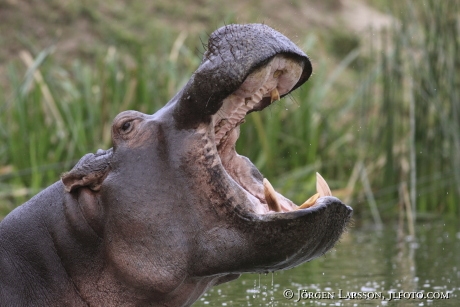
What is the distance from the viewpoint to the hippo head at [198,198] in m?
2.54

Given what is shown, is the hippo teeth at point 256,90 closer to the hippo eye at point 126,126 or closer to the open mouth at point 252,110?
the open mouth at point 252,110

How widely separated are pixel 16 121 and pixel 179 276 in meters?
4.49

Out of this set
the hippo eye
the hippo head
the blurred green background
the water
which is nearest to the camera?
the hippo head

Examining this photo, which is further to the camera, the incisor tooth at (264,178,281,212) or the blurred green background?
the blurred green background

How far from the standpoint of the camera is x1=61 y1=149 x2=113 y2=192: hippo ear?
270 centimetres

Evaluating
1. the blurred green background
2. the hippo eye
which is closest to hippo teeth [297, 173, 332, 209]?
the hippo eye

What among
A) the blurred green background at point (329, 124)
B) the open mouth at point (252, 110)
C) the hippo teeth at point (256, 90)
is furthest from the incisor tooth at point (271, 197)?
the blurred green background at point (329, 124)

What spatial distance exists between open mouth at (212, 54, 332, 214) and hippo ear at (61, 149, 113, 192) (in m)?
0.35

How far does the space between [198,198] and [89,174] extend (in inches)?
14.0

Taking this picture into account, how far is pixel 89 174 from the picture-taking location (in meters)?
2.71

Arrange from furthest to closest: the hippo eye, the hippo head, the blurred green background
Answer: the blurred green background → the hippo eye → the hippo head

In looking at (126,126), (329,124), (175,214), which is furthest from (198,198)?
(329,124)

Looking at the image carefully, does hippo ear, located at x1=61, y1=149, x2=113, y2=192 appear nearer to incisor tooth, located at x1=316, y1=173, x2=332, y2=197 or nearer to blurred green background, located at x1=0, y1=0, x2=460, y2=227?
incisor tooth, located at x1=316, y1=173, x2=332, y2=197

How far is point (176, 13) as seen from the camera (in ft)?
37.4
